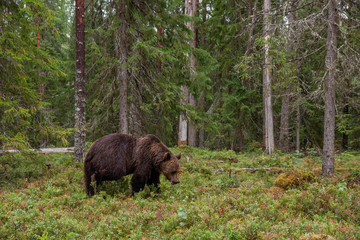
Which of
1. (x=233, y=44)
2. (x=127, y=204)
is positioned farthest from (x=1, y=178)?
(x=233, y=44)

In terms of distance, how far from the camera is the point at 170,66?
55.5 feet

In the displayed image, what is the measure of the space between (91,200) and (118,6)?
32.1 feet

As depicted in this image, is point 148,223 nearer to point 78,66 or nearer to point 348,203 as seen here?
point 348,203

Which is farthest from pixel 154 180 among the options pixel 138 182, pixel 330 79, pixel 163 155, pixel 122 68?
pixel 330 79

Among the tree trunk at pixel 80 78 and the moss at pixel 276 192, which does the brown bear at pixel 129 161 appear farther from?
the tree trunk at pixel 80 78

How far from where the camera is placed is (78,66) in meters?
12.2

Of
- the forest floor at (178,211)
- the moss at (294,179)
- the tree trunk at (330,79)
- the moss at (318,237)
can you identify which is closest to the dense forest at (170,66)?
the tree trunk at (330,79)

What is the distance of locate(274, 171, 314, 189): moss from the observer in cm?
939

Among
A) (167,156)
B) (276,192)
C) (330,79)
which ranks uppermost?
(330,79)

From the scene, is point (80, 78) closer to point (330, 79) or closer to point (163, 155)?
point (163, 155)

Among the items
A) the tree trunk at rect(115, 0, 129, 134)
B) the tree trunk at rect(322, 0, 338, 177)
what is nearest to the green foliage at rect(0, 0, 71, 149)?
the tree trunk at rect(115, 0, 129, 134)

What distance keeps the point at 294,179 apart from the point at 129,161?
5.49m

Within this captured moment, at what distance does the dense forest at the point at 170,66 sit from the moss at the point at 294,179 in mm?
1359

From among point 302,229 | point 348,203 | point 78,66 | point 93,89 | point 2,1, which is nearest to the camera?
point 302,229
